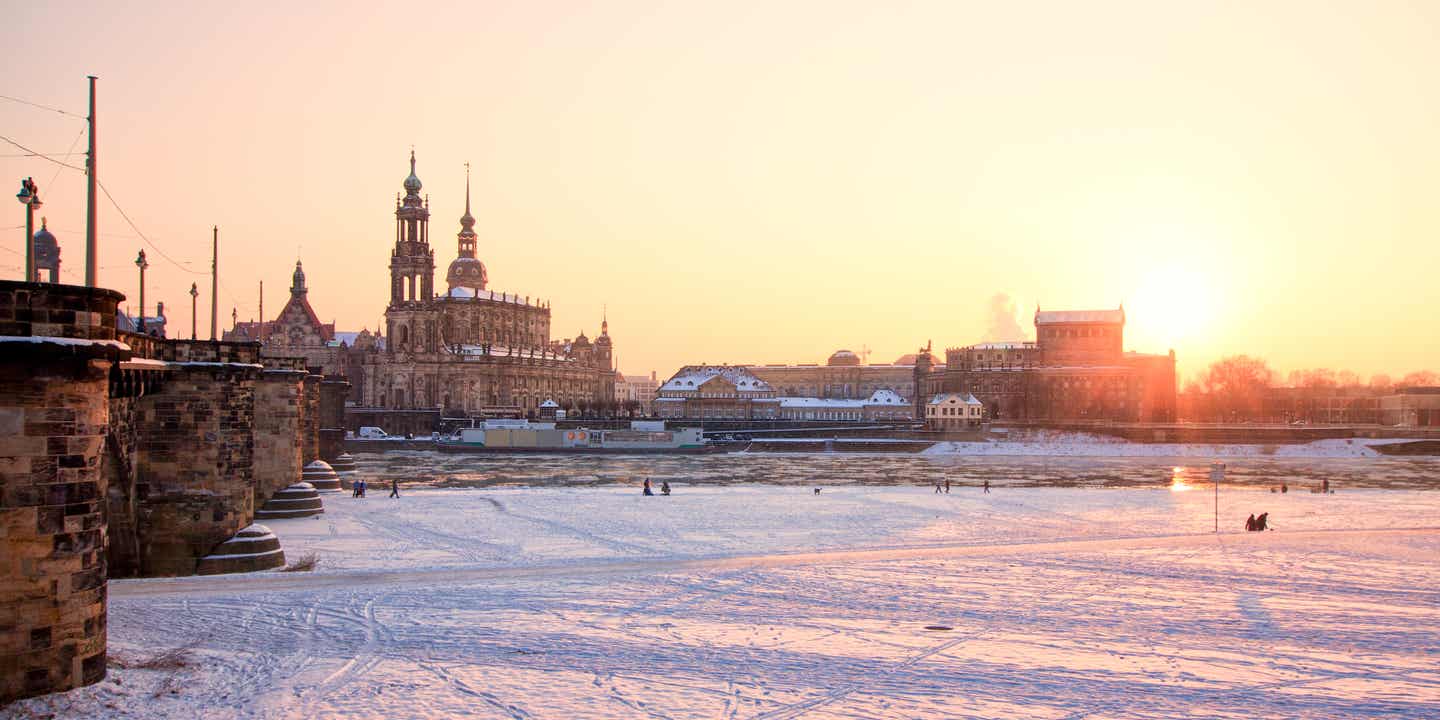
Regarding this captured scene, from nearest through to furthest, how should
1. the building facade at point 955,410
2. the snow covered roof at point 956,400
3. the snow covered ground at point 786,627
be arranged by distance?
the snow covered ground at point 786,627, the building facade at point 955,410, the snow covered roof at point 956,400

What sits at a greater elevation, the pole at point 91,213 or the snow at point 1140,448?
the pole at point 91,213

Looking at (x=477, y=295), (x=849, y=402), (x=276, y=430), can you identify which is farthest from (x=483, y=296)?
(x=276, y=430)

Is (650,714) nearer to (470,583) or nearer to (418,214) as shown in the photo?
(470,583)

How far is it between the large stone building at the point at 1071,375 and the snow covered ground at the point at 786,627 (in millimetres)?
99400

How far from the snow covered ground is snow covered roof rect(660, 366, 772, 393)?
356 feet

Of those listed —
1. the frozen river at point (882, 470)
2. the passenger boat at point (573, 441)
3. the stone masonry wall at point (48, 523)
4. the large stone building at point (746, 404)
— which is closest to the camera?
the stone masonry wall at point (48, 523)

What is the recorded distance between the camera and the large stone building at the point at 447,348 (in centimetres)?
11794

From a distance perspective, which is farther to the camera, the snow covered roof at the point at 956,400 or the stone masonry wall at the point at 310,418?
the snow covered roof at the point at 956,400

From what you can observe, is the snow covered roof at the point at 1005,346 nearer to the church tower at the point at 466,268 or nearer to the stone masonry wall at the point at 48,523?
the church tower at the point at 466,268

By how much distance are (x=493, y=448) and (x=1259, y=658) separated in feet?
265

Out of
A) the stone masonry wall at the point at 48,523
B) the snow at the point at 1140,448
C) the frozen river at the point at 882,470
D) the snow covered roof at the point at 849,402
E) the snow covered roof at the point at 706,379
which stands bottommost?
the frozen river at the point at 882,470

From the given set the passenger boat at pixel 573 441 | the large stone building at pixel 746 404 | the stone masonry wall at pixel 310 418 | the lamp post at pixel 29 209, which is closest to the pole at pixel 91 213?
the lamp post at pixel 29 209

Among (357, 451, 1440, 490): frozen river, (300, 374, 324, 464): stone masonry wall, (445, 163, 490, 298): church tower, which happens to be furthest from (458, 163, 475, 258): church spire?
(300, 374, 324, 464): stone masonry wall

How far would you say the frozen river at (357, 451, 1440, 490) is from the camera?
5844 cm
